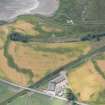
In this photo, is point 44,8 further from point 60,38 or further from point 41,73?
point 41,73

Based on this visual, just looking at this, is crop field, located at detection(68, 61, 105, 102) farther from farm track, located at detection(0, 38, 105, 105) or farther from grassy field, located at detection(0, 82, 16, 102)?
grassy field, located at detection(0, 82, 16, 102)

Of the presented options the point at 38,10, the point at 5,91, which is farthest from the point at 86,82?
the point at 38,10

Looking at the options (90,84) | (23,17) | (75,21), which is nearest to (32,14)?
(23,17)

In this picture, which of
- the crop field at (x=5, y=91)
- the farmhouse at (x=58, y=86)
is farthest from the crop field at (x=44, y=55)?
the crop field at (x=5, y=91)

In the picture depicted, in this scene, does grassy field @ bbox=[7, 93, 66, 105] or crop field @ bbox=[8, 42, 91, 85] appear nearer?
grassy field @ bbox=[7, 93, 66, 105]

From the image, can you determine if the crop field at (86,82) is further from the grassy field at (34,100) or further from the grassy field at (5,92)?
the grassy field at (5,92)

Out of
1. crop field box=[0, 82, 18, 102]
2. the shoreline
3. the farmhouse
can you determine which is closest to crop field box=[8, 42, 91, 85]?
the farmhouse
